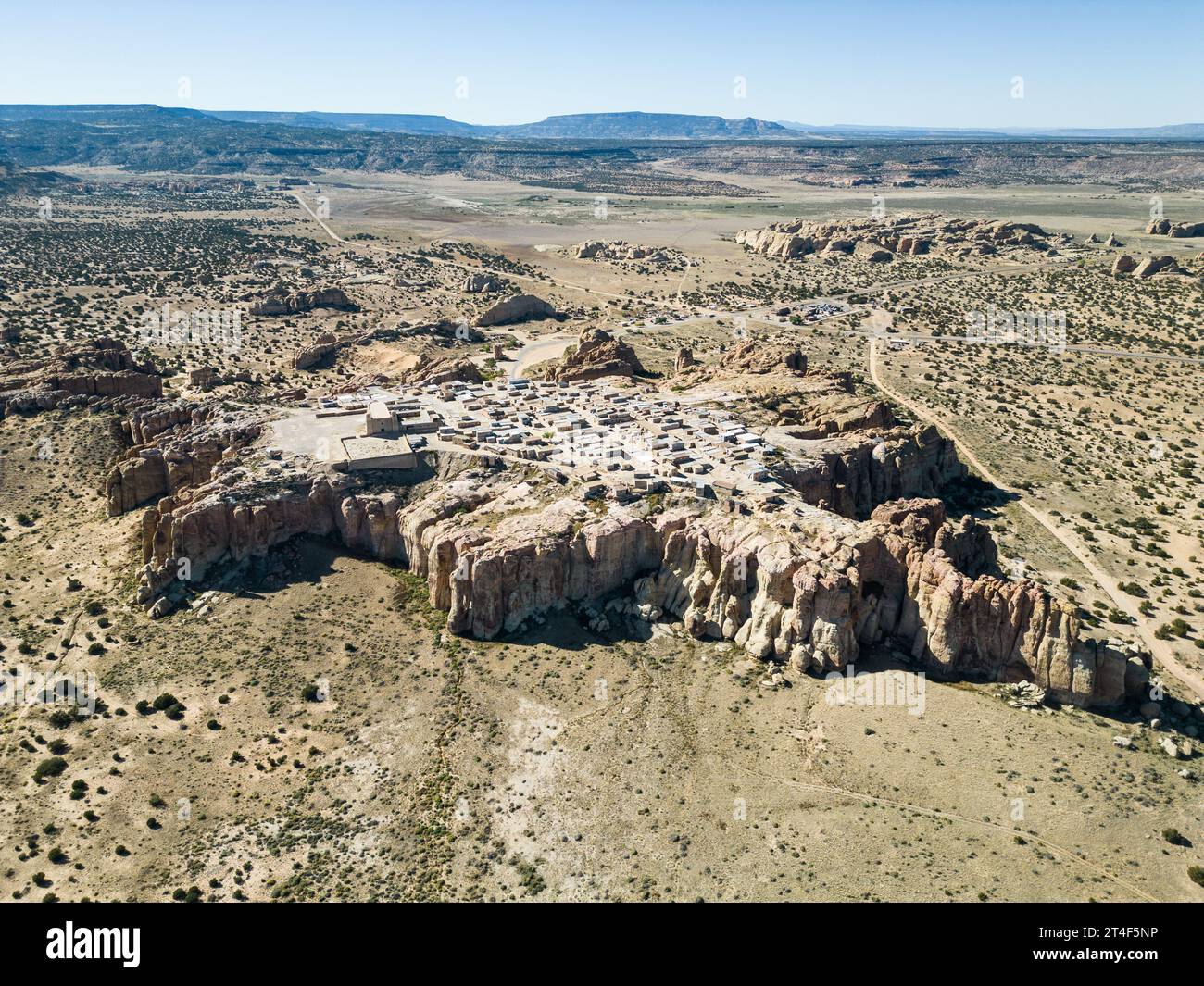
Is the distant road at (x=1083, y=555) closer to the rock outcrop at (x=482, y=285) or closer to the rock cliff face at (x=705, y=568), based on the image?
the rock cliff face at (x=705, y=568)

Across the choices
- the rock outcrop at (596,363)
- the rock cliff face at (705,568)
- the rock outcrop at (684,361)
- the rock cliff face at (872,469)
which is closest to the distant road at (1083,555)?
the rock cliff face at (872,469)

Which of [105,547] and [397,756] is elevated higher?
[105,547]

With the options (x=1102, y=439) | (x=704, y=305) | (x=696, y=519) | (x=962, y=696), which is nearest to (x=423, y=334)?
(x=704, y=305)

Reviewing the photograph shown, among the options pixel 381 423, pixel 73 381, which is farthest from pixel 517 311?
pixel 381 423

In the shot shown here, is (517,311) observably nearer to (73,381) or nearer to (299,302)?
(299,302)

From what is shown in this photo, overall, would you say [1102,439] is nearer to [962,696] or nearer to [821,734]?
[962,696]
